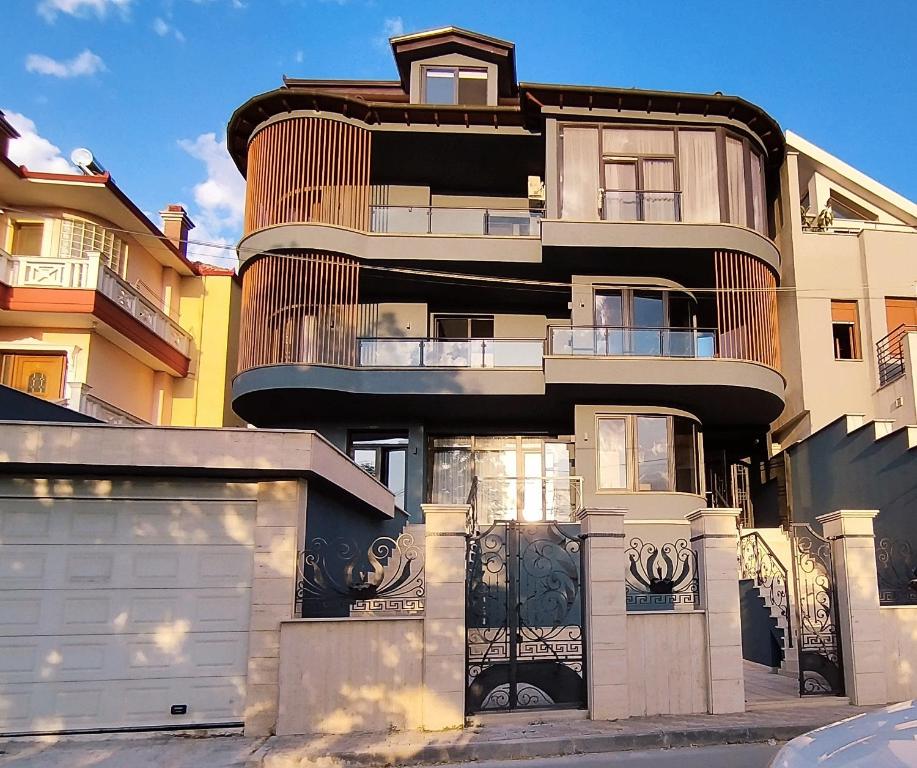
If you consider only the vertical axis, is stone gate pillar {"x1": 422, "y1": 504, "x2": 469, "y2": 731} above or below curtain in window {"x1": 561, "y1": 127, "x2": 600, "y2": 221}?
below

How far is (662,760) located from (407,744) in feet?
8.13

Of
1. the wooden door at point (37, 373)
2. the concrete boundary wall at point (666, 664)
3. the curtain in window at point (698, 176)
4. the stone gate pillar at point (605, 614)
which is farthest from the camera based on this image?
the curtain in window at point (698, 176)

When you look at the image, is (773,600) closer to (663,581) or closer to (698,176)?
(663,581)

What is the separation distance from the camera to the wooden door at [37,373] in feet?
63.6

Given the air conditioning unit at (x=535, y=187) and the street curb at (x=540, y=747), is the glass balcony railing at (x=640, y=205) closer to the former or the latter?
the air conditioning unit at (x=535, y=187)

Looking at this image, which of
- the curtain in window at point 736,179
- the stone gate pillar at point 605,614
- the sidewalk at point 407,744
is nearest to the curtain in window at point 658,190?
the curtain in window at point 736,179

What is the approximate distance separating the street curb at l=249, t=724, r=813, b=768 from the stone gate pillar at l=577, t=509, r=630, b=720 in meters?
0.70

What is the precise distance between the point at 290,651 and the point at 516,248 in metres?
13.6

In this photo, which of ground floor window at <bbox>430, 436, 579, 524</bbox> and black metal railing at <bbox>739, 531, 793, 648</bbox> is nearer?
black metal railing at <bbox>739, 531, 793, 648</bbox>

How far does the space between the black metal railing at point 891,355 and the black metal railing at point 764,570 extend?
647cm

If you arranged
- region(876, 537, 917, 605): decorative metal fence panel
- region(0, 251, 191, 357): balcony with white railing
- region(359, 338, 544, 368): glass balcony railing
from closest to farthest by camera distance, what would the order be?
region(876, 537, 917, 605): decorative metal fence panel → region(0, 251, 191, 357): balcony with white railing → region(359, 338, 544, 368): glass balcony railing

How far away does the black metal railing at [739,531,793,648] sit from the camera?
1242 centimetres

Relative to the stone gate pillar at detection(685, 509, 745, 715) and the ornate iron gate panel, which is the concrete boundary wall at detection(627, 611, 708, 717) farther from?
the ornate iron gate panel

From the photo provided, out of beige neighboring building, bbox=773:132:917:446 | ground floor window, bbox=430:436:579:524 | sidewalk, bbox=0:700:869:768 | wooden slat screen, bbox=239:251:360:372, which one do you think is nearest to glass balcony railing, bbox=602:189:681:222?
beige neighboring building, bbox=773:132:917:446
